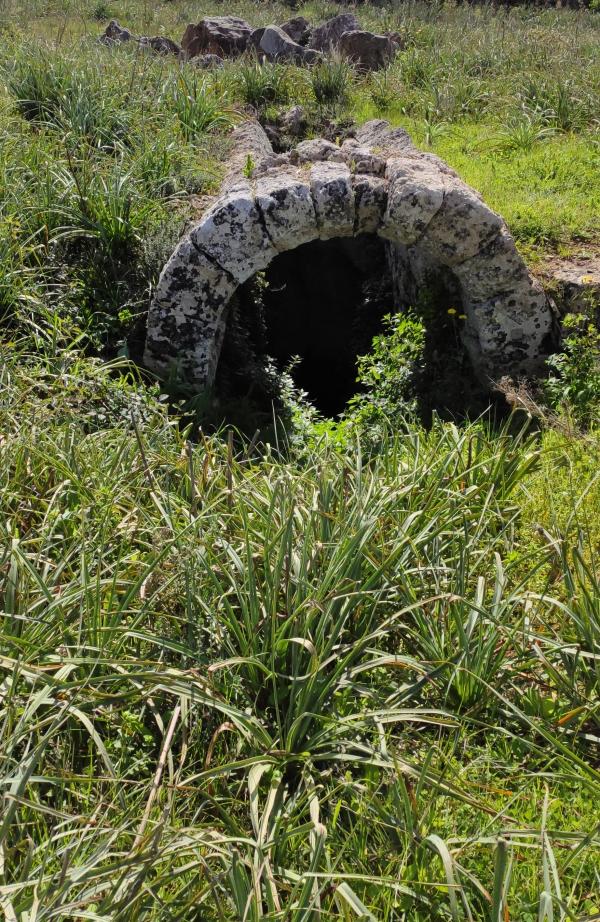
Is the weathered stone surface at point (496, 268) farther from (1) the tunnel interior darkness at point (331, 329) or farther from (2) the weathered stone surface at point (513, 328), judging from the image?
(1) the tunnel interior darkness at point (331, 329)

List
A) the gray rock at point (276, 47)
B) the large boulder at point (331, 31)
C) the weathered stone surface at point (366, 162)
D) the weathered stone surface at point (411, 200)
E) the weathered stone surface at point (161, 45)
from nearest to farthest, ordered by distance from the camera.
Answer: the weathered stone surface at point (411, 200) → the weathered stone surface at point (366, 162) → the gray rock at point (276, 47) → the weathered stone surface at point (161, 45) → the large boulder at point (331, 31)

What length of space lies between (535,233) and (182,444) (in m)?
3.12

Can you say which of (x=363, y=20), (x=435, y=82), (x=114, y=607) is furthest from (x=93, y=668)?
(x=363, y=20)

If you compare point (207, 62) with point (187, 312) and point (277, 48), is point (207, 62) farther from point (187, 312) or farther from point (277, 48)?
point (187, 312)

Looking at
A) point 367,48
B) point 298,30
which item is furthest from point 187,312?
point 298,30

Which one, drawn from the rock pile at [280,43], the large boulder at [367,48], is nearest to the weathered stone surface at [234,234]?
the rock pile at [280,43]

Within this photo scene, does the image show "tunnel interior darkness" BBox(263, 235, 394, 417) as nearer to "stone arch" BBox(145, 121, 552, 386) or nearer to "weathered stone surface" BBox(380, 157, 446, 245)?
"stone arch" BBox(145, 121, 552, 386)

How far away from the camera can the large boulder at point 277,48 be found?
9836mm

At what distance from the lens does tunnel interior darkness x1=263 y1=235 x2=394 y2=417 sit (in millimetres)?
8555

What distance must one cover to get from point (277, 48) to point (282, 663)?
964cm

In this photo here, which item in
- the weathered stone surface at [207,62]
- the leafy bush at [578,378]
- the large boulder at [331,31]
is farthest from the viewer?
the large boulder at [331,31]

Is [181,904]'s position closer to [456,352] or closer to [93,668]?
[93,668]

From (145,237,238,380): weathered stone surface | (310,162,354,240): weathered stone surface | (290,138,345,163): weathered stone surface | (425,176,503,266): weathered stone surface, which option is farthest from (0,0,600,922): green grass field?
(290,138,345,163): weathered stone surface

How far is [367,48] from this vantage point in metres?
9.80
